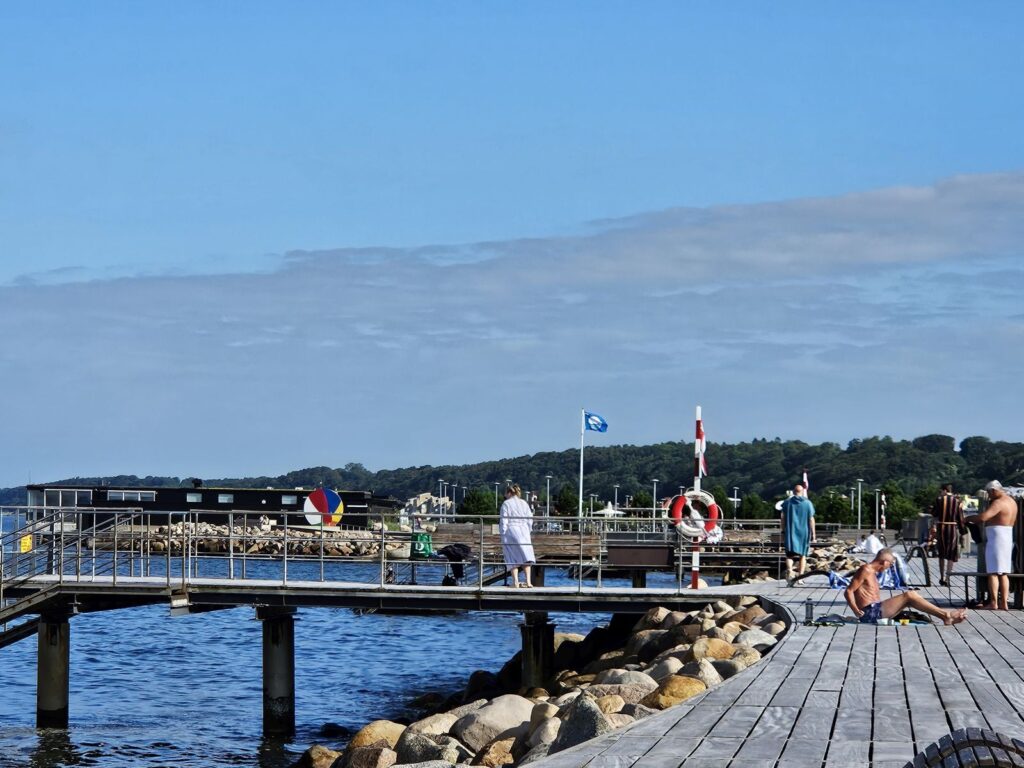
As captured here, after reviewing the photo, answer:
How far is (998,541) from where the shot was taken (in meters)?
17.1

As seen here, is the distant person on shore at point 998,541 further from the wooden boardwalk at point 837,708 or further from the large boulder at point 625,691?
the large boulder at point 625,691

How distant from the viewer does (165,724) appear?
2503 cm

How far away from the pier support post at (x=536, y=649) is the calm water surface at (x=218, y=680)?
9.79 ft

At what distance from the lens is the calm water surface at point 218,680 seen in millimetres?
21734

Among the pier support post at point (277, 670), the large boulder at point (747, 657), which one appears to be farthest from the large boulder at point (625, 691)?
the pier support post at point (277, 670)

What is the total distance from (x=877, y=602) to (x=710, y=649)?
2.67 meters

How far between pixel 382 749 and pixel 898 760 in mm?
5452

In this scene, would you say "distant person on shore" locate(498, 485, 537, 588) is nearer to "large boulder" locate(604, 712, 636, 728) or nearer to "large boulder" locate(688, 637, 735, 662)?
"large boulder" locate(688, 637, 735, 662)

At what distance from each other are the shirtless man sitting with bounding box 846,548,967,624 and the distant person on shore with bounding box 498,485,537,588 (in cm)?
577

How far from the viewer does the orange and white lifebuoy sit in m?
21.4

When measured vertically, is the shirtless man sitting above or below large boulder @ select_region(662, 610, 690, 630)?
above

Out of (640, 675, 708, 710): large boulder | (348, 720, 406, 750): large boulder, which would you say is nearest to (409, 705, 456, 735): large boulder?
(348, 720, 406, 750): large boulder

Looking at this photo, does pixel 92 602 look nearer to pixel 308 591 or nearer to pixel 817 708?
pixel 308 591

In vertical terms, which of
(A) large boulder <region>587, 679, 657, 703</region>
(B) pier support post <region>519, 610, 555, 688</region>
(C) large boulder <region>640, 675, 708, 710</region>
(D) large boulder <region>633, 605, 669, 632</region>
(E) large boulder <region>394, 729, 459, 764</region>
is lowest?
(B) pier support post <region>519, 610, 555, 688</region>
